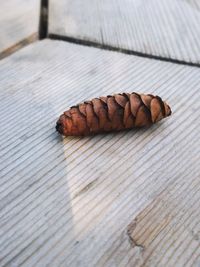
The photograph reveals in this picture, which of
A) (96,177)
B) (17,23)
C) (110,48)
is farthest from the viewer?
(17,23)

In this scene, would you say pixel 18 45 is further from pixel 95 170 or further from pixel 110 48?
pixel 95 170

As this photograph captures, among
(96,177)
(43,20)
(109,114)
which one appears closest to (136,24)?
(43,20)

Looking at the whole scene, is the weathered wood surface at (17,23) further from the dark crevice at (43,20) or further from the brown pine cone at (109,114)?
the brown pine cone at (109,114)

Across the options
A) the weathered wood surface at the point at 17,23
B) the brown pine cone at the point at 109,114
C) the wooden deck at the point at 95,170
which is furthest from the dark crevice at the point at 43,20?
the brown pine cone at the point at 109,114

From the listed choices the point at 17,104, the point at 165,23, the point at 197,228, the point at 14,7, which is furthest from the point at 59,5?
the point at 197,228

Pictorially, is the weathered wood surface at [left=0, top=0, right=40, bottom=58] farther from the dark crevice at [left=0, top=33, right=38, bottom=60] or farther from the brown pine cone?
the brown pine cone

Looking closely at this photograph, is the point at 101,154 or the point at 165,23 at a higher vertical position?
the point at 165,23

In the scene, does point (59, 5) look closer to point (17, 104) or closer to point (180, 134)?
point (17, 104)
